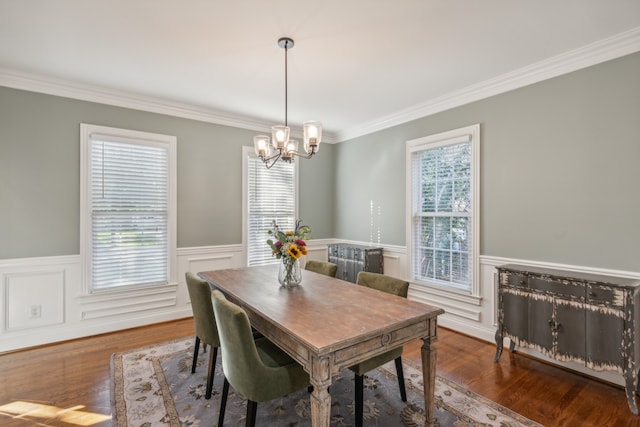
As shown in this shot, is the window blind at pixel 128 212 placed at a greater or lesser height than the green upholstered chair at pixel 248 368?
greater

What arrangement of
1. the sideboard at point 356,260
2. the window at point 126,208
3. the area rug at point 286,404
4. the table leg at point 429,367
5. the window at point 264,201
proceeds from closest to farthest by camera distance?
1. the table leg at point 429,367
2. the area rug at point 286,404
3. the window at point 126,208
4. the sideboard at point 356,260
5. the window at point 264,201

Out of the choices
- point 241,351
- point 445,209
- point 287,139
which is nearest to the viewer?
point 241,351

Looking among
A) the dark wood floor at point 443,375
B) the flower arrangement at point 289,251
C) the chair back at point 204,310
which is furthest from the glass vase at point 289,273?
the dark wood floor at point 443,375

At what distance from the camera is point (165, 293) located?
389 cm

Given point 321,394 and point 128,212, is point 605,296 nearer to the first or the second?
point 321,394

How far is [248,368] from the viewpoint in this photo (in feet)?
5.33

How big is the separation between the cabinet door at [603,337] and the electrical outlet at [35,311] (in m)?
5.05

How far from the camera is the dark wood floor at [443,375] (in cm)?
211

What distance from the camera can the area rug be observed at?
2.04 meters


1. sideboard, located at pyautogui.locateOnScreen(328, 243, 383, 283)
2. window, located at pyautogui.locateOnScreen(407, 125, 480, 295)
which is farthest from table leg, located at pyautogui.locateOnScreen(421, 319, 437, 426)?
sideboard, located at pyautogui.locateOnScreen(328, 243, 383, 283)

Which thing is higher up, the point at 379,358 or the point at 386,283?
the point at 386,283

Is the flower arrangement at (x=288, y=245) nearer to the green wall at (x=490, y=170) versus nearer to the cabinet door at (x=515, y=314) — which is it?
the cabinet door at (x=515, y=314)

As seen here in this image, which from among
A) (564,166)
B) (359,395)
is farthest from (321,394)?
(564,166)

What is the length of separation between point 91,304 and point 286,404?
8.73ft
